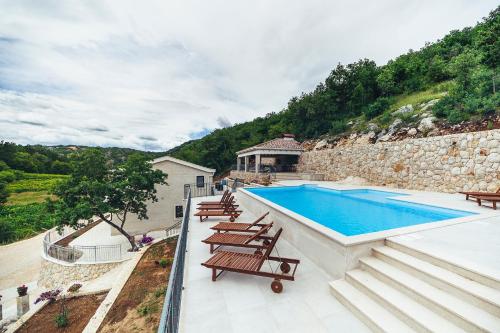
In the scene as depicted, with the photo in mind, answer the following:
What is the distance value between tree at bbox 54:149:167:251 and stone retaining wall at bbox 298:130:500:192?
55.4 ft

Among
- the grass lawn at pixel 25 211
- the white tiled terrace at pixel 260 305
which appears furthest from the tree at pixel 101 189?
the white tiled terrace at pixel 260 305

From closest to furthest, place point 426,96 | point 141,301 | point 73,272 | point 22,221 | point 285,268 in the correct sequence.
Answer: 1. point 285,268
2. point 141,301
3. point 73,272
4. point 426,96
5. point 22,221

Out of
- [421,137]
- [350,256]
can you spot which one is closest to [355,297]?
[350,256]

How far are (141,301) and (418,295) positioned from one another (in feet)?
26.4

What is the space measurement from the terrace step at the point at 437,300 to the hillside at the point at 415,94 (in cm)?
1162

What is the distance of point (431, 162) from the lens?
11945 millimetres

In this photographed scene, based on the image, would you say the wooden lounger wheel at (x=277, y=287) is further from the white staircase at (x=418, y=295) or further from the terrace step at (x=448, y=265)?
the terrace step at (x=448, y=265)

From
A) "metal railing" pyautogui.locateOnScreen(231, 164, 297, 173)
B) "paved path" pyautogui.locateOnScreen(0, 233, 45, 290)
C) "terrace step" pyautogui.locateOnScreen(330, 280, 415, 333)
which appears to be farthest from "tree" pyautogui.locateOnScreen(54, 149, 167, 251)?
"terrace step" pyautogui.locateOnScreen(330, 280, 415, 333)

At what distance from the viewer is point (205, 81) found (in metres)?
27.0

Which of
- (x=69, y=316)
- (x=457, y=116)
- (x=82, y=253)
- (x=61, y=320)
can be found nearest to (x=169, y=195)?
(x=82, y=253)

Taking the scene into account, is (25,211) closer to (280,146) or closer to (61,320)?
(61,320)

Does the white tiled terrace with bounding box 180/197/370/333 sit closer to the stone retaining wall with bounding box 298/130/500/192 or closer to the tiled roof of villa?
the stone retaining wall with bounding box 298/130/500/192

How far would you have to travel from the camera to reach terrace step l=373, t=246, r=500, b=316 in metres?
2.53

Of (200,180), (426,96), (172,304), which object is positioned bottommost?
(172,304)
